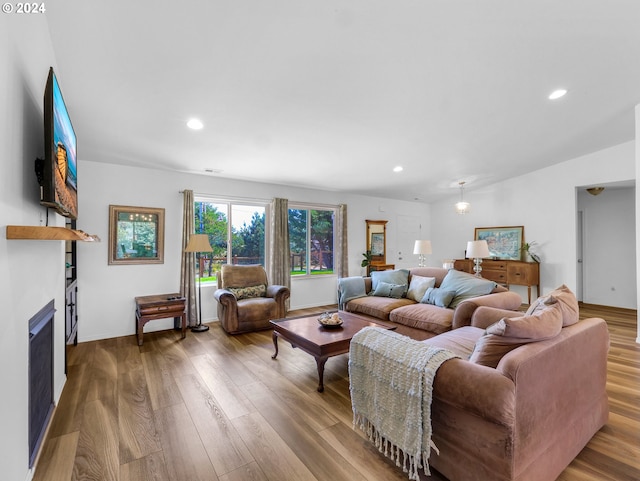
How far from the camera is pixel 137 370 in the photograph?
3096mm

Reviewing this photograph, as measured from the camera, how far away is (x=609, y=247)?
5977mm

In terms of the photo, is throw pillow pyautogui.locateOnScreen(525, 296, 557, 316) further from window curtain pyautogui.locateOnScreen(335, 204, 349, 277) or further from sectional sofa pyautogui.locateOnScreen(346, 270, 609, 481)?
window curtain pyautogui.locateOnScreen(335, 204, 349, 277)

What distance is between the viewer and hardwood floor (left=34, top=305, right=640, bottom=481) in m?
1.73

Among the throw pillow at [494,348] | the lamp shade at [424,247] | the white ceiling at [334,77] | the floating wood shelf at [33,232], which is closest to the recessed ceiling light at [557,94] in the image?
the white ceiling at [334,77]

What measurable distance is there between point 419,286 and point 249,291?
257cm

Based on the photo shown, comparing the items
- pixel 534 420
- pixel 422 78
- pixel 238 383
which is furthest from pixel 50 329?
pixel 422 78

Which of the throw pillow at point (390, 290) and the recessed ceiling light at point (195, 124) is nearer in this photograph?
the recessed ceiling light at point (195, 124)

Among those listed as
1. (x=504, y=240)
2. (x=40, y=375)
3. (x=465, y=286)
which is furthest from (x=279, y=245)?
(x=504, y=240)

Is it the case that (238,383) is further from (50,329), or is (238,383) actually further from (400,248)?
(400,248)

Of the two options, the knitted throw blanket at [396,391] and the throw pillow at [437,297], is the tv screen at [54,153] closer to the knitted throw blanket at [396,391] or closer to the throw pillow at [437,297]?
the knitted throw blanket at [396,391]

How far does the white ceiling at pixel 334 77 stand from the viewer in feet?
6.44

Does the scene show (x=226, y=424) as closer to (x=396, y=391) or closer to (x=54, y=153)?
(x=396, y=391)

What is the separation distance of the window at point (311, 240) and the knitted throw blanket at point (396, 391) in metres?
4.09

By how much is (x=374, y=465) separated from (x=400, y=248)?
6116mm
